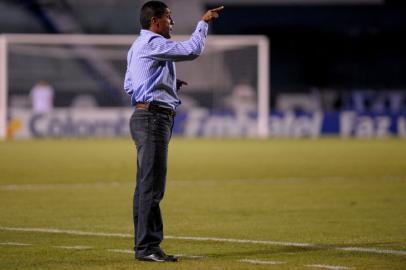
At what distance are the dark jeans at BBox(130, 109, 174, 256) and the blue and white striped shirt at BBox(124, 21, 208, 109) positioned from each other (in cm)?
18

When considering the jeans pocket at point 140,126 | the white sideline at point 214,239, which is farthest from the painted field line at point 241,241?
the jeans pocket at point 140,126

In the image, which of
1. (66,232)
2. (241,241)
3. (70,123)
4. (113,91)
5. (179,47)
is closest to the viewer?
(179,47)

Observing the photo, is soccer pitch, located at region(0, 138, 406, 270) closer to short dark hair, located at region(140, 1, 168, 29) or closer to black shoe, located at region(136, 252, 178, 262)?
black shoe, located at region(136, 252, 178, 262)

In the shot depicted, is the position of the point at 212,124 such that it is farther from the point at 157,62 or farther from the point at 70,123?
the point at 157,62

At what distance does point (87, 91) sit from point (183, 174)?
20429 millimetres

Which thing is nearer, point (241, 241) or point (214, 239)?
point (241, 241)

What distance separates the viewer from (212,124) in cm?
4159

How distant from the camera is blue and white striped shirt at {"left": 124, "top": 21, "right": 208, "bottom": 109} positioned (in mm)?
9383

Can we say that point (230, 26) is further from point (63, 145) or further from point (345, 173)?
point (345, 173)

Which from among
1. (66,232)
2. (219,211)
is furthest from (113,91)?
(66,232)

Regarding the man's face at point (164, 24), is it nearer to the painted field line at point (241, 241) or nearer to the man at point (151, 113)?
the man at point (151, 113)

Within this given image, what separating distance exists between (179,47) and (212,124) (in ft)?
106

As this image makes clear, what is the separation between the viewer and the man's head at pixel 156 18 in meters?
9.53

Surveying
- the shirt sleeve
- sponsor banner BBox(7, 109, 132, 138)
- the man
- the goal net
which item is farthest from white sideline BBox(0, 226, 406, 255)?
the goal net
